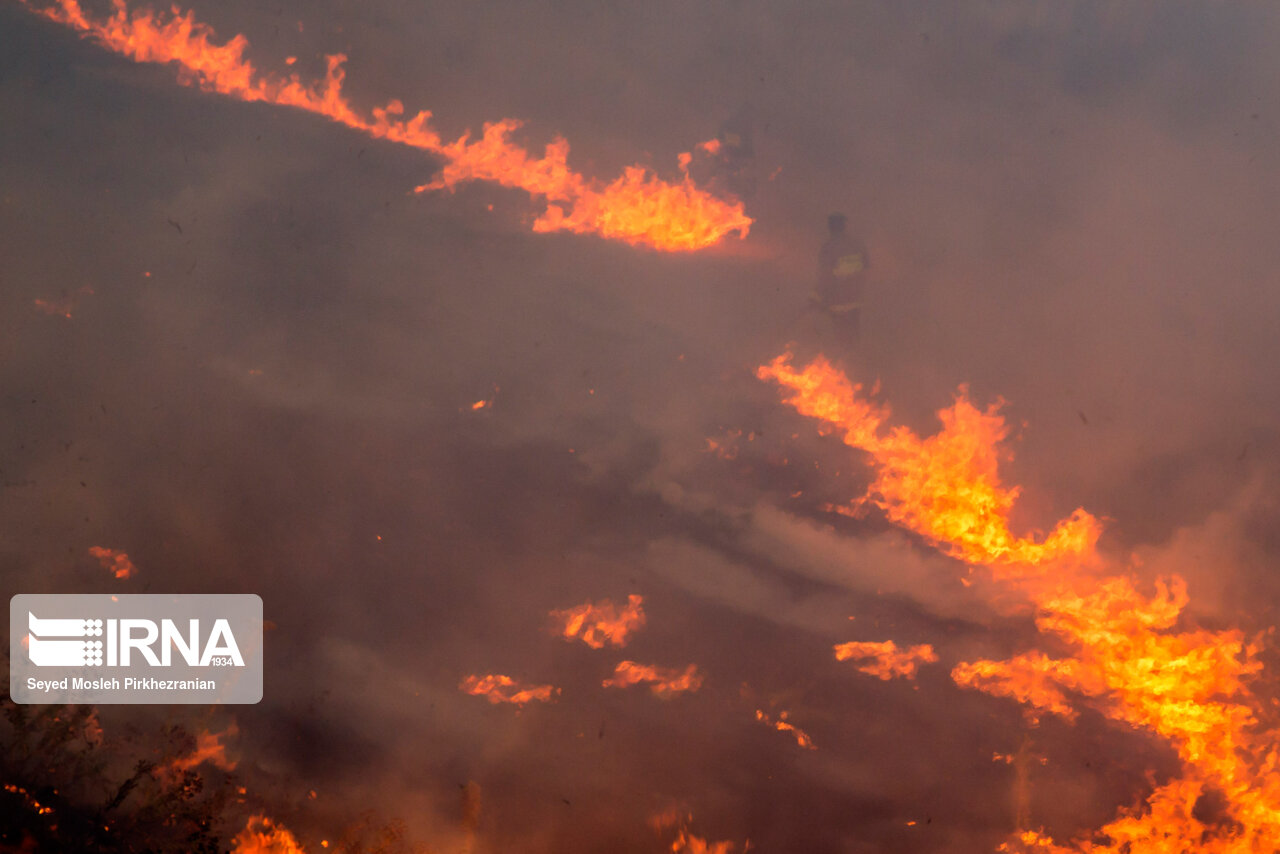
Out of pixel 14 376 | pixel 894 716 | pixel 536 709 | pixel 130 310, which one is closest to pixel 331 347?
pixel 130 310

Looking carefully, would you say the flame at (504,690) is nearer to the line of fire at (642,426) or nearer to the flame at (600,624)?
the line of fire at (642,426)

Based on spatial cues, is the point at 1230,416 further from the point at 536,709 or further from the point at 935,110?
the point at 536,709

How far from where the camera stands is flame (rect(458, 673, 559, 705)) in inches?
156

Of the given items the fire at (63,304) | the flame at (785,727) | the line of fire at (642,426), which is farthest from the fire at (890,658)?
the fire at (63,304)

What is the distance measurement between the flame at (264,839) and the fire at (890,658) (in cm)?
304

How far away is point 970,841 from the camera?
12.6ft

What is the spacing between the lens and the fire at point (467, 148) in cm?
420

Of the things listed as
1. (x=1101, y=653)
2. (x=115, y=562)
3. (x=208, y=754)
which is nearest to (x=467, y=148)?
(x=115, y=562)

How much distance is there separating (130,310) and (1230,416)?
612 centimetres

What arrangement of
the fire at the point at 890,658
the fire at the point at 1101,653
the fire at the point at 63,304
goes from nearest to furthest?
the fire at the point at 1101,653, the fire at the point at 890,658, the fire at the point at 63,304

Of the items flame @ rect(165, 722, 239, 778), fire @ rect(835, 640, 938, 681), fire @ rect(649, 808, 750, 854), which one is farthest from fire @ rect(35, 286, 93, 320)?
fire @ rect(835, 640, 938, 681)

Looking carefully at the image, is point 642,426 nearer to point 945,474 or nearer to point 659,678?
point 659,678

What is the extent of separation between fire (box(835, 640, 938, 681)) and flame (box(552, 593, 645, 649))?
116 centimetres

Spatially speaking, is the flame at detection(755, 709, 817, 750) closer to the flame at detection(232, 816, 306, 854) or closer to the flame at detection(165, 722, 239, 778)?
the flame at detection(232, 816, 306, 854)
